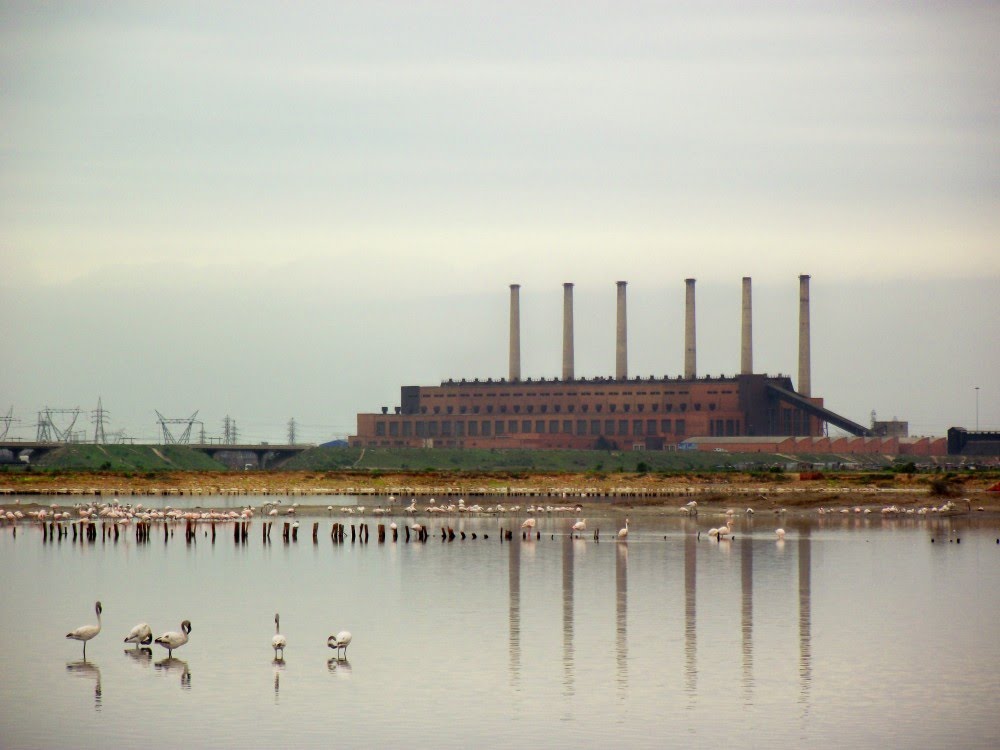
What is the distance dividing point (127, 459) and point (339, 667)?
119 metres

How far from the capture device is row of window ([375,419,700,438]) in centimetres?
18462

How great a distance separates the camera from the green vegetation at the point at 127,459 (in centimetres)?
13675

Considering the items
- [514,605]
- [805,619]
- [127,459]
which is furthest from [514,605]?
[127,459]

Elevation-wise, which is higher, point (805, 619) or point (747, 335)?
point (747, 335)

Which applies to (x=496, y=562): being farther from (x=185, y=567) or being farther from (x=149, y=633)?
(x=149, y=633)

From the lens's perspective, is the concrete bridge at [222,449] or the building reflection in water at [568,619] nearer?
the building reflection in water at [568,619]

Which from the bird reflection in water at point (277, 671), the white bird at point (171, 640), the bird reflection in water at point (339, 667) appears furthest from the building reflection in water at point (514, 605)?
the white bird at point (171, 640)

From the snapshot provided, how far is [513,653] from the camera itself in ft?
98.7

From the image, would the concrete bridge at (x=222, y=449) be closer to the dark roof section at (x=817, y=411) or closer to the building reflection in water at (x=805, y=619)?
the dark roof section at (x=817, y=411)

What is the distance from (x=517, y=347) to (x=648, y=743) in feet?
565

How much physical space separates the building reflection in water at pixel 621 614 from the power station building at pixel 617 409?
12599 cm

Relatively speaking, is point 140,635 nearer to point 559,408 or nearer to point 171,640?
point 171,640

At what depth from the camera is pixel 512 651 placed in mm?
30359

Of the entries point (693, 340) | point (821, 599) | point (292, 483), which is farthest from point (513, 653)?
point (693, 340)
